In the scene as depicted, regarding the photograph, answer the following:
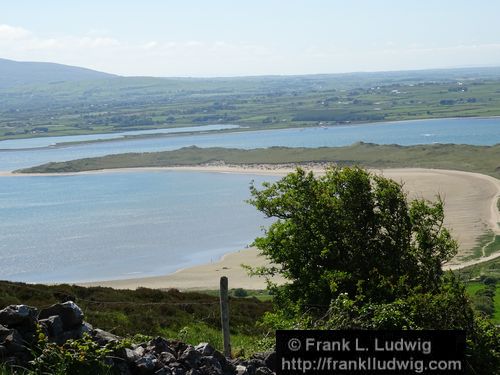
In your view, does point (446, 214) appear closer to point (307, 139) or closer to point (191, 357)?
point (191, 357)

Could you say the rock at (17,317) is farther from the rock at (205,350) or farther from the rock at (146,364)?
the rock at (205,350)

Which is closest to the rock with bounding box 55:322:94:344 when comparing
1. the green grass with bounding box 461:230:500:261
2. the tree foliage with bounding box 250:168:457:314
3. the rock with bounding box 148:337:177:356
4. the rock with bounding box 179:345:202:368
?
the rock with bounding box 148:337:177:356

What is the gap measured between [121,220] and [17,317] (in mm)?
57818

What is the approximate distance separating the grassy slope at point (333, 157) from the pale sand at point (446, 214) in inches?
150

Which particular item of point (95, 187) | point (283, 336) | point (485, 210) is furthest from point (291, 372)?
point (95, 187)

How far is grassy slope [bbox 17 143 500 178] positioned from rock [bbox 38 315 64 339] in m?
79.4

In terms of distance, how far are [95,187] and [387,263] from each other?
77.7 m

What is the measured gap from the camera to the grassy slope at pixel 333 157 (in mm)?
92438

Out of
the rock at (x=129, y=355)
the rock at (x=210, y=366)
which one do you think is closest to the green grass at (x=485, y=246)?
the rock at (x=210, y=366)

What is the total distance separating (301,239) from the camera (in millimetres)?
16703

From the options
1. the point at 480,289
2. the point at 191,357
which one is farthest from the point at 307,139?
the point at 191,357

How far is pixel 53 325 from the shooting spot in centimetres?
972

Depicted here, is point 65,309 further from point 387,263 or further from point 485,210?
point 485,210

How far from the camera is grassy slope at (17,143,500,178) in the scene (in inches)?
3639
